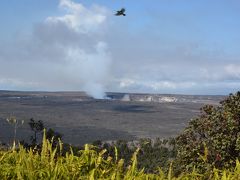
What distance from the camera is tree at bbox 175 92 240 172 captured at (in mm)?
26953

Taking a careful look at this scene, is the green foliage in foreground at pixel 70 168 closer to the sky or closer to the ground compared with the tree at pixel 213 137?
closer to the sky

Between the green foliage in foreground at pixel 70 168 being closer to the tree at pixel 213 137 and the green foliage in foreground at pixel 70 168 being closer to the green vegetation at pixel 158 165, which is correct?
the green vegetation at pixel 158 165

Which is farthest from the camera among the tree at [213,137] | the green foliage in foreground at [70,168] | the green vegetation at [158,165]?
the tree at [213,137]

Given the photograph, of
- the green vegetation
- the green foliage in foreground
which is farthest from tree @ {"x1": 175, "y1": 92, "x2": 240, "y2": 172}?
the green foliage in foreground

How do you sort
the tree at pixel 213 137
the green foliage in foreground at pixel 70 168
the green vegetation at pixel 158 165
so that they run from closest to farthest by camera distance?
1. the green foliage in foreground at pixel 70 168
2. the green vegetation at pixel 158 165
3. the tree at pixel 213 137

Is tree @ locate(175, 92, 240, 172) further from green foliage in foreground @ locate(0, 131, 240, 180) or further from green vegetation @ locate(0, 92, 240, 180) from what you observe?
green foliage in foreground @ locate(0, 131, 240, 180)

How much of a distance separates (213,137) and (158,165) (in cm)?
1584

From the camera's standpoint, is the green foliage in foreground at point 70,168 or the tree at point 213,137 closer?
the green foliage in foreground at point 70,168

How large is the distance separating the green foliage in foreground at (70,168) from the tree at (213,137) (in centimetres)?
1902

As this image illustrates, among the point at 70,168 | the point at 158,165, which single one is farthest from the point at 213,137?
the point at 70,168

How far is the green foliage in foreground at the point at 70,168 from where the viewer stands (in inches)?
245

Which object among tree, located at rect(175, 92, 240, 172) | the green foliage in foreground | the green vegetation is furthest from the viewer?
tree, located at rect(175, 92, 240, 172)

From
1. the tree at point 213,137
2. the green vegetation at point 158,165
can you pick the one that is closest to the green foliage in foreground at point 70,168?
the green vegetation at point 158,165

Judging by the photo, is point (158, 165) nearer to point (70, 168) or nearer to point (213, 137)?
point (70, 168)
